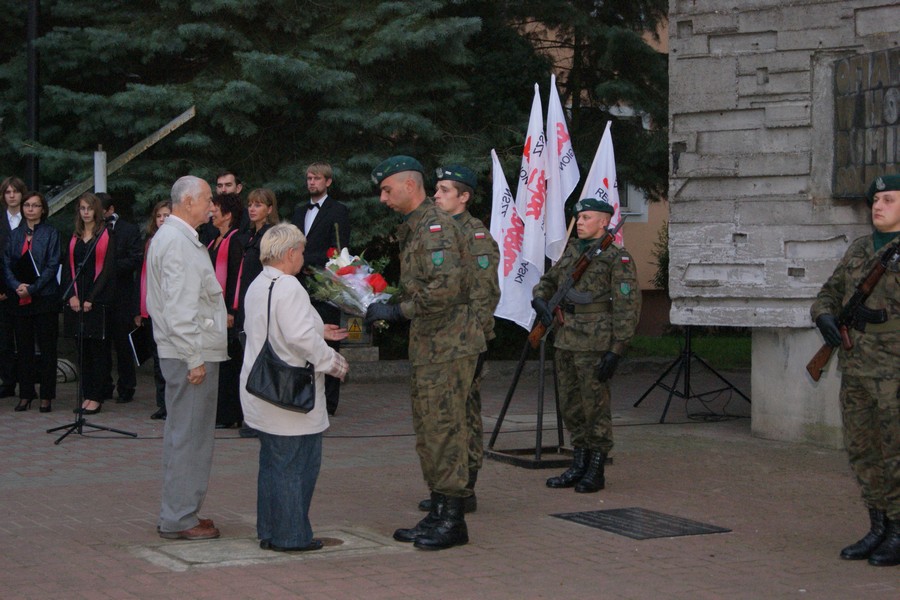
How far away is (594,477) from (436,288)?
2.49 metres

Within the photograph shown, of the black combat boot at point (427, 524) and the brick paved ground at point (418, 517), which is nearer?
the brick paved ground at point (418, 517)

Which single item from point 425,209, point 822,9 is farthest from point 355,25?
point 425,209

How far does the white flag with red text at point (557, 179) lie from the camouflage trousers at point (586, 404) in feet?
5.14

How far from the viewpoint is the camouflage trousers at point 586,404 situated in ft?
28.3

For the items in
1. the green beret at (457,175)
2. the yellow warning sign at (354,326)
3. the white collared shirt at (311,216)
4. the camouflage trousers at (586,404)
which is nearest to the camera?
the green beret at (457,175)

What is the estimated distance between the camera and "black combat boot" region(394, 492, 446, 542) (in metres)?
6.93

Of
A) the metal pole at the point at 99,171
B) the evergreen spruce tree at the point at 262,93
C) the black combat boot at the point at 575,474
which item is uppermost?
the evergreen spruce tree at the point at 262,93

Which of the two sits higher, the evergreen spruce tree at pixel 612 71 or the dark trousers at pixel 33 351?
the evergreen spruce tree at pixel 612 71

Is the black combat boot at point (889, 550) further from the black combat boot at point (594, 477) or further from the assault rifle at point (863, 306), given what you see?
the black combat boot at point (594, 477)

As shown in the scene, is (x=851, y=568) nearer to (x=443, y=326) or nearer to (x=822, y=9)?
(x=443, y=326)

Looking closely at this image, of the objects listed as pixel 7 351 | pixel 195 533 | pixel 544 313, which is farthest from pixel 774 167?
pixel 7 351

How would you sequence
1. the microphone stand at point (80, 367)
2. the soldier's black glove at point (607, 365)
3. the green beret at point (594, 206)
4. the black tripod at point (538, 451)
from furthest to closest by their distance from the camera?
the microphone stand at point (80, 367) → the black tripod at point (538, 451) → the green beret at point (594, 206) → the soldier's black glove at point (607, 365)

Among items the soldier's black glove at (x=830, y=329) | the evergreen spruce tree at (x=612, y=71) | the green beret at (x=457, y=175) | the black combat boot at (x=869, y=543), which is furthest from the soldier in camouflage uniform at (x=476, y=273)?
the evergreen spruce tree at (x=612, y=71)

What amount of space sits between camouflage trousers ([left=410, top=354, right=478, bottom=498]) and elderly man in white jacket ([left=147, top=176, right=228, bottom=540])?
118 centimetres
